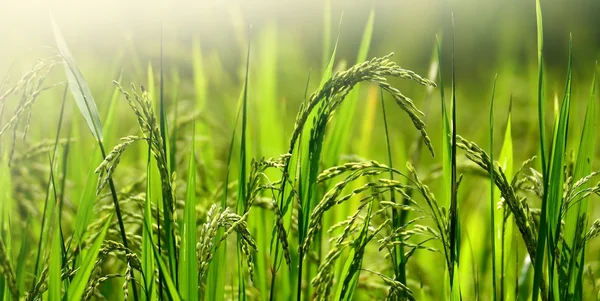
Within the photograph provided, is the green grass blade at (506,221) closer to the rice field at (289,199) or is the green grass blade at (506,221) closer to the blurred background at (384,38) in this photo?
the rice field at (289,199)

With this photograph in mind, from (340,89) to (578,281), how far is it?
55 cm

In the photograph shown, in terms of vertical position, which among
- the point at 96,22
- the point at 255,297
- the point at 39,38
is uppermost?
the point at 96,22

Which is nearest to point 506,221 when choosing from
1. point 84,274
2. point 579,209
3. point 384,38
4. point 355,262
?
point 579,209

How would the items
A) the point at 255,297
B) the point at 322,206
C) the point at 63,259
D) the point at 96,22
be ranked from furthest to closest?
the point at 96,22
the point at 255,297
the point at 63,259
the point at 322,206

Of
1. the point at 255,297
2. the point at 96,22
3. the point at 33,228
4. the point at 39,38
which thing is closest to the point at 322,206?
the point at 255,297

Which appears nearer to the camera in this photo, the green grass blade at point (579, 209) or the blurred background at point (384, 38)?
the green grass blade at point (579, 209)

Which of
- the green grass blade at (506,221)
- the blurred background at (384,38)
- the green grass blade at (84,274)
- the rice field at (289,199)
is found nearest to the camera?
the rice field at (289,199)

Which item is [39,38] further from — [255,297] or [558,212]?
[558,212]

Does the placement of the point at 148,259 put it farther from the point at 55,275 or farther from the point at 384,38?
the point at 384,38

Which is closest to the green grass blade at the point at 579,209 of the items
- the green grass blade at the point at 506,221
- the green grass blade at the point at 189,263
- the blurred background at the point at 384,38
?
the green grass blade at the point at 506,221

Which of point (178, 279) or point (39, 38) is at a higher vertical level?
point (39, 38)

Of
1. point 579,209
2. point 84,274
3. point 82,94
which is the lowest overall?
point 84,274

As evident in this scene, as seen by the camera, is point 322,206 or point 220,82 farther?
point 220,82

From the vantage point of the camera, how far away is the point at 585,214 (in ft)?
3.66
